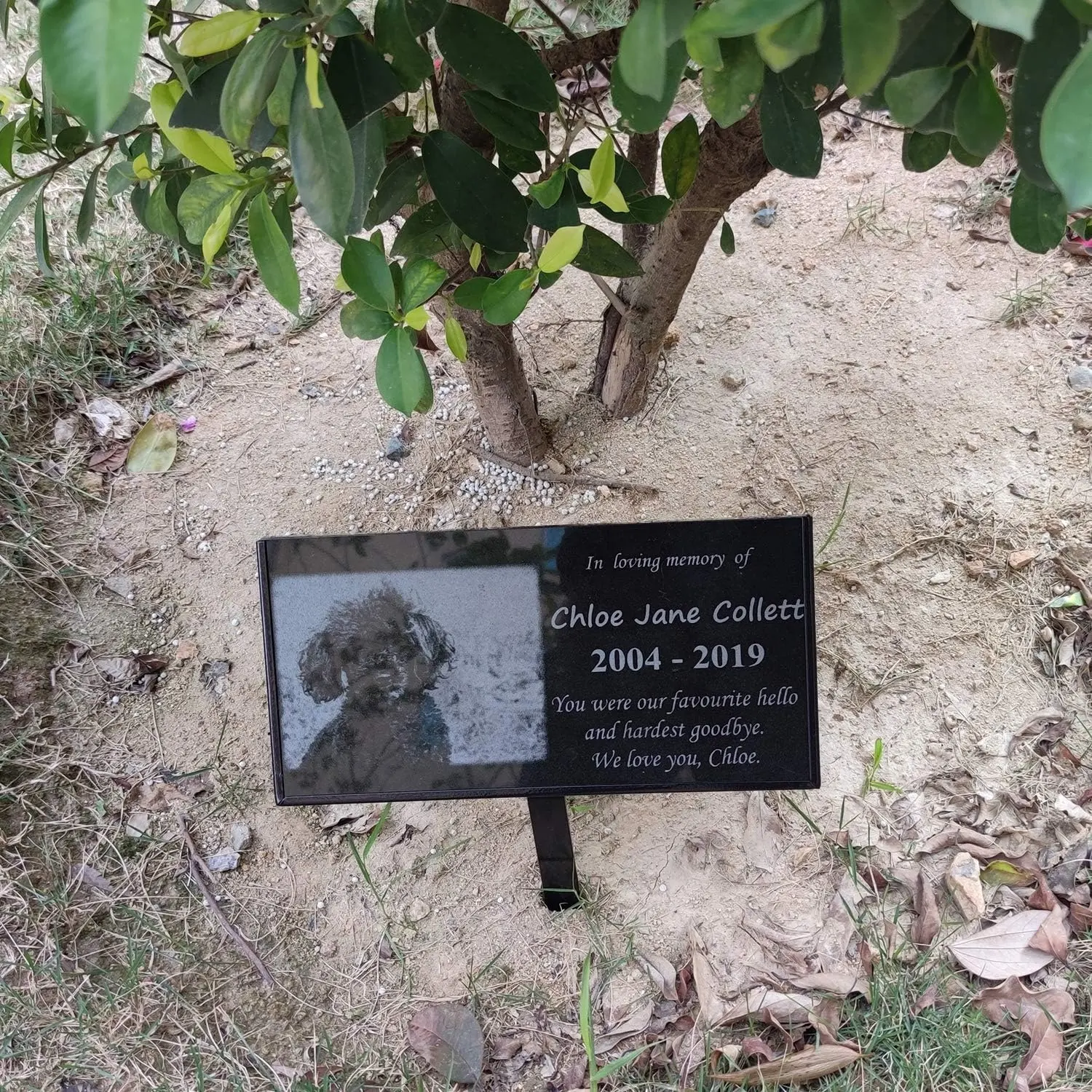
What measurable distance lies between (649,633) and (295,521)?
76cm

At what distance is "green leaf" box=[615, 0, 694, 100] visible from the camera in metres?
0.39

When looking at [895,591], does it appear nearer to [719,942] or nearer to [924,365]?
[924,365]

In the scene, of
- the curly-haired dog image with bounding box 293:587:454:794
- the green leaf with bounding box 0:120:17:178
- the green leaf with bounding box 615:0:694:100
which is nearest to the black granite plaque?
the curly-haired dog image with bounding box 293:587:454:794

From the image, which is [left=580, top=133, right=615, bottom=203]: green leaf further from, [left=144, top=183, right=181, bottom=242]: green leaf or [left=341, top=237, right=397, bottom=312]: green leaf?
[left=144, top=183, right=181, bottom=242]: green leaf

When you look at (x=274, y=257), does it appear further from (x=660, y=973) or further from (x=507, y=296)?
(x=660, y=973)

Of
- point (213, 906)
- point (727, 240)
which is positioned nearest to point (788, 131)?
point (727, 240)

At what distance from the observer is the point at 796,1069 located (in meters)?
0.98

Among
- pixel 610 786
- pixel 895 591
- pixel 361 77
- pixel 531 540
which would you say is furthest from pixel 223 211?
pixel 895 591

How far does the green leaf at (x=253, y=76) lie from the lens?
17.8 inches

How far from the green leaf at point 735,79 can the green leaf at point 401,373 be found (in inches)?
11.5

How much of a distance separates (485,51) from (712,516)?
0.93 meters

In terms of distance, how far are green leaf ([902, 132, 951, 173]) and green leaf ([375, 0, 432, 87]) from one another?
1.22 ft

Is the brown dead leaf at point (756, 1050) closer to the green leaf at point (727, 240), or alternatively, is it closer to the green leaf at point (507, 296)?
the green leaf at point (507, 296)

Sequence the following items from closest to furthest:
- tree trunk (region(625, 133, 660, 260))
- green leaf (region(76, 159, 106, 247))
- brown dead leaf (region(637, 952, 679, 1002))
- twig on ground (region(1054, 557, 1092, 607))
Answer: green leaf (region(76, 159, 106, 247)) → brown dead leaf (region(637, 952, 679, 1002)) → tree trunk (region(625, 133, 660, 260)) → twig on ground (region(1054, 557, 1092, 607))
